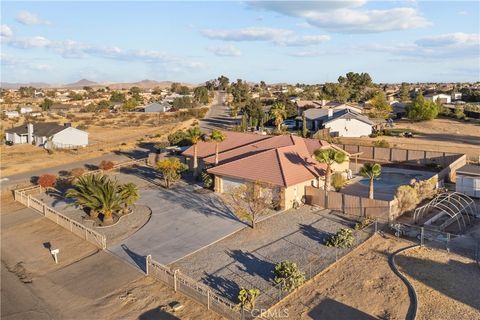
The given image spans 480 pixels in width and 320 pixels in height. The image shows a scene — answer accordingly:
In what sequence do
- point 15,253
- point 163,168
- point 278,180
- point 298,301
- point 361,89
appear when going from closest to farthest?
point 298,301 → point 15,253 → point 278,180 → point 163,168 → point 361,89

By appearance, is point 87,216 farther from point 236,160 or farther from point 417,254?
point 417,254

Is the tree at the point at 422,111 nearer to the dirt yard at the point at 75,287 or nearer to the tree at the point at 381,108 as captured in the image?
the tree at the point at 381,108

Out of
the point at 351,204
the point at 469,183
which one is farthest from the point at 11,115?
the point at 469,183

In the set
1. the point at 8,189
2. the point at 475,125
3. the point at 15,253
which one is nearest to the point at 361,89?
the point at 475,125

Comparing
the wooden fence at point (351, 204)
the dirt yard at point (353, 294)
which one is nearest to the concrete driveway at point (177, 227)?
the wooden fence at point (351, 204)

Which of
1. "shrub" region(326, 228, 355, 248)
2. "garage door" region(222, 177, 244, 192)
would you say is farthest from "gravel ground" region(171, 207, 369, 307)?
"garage door" region(222, 177, 244, 192)

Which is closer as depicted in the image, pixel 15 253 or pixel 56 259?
pixel 56 259

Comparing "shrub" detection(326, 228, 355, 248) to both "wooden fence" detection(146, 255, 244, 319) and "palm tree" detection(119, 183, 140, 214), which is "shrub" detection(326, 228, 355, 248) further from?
"palm tree" detection(119, 183, 140, 214)
